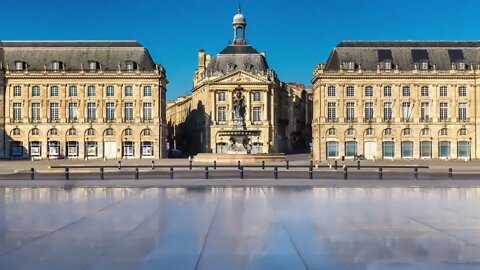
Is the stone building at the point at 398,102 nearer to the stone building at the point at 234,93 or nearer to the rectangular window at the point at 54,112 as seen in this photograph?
the stone building at the point at 234,93

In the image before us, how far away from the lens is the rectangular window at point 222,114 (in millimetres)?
113438

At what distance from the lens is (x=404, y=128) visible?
102 m

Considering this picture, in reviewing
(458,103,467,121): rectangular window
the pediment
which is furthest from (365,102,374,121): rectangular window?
the pediment

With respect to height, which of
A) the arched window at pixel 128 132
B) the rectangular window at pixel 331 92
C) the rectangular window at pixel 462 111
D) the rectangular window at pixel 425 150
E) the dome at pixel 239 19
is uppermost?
the dome at pixel 239 19

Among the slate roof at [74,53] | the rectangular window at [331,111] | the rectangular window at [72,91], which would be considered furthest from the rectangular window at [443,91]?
the rectangular window at [72,91]

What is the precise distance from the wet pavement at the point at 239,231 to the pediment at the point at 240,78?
286 feet

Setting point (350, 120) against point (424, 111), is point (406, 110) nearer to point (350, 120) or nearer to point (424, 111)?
point (424, 111)

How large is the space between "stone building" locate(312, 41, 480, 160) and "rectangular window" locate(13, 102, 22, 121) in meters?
45.6

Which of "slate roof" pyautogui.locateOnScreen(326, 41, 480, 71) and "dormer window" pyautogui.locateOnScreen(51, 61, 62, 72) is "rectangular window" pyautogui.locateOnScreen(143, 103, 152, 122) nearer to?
"dormer window" pyautogui.locateOnScreen(51, 61, 62, 72)

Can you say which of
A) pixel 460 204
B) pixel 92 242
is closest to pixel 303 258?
pixel 92 242

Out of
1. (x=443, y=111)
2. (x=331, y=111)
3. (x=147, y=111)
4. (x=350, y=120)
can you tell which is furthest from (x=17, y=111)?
(x=443, y=111)

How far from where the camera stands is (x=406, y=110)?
337 ft

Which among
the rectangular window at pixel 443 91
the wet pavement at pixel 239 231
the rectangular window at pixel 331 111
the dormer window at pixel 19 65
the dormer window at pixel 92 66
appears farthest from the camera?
the rectangular window at pixel 443 91

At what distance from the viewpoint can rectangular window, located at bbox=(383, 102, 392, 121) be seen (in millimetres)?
102500
